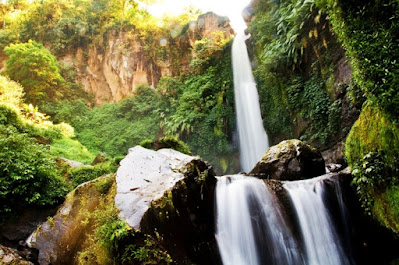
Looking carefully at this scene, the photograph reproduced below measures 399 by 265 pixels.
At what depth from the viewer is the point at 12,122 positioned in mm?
11430

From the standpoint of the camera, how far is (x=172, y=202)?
5020mm

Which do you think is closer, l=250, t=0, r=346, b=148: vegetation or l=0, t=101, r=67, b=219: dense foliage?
l=0, t=101, r=67, b=219: dense foliage

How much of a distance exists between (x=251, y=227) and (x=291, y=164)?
297 centimetres

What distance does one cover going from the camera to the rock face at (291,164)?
8.03m

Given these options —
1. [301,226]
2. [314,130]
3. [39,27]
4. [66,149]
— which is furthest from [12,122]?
[39,27]

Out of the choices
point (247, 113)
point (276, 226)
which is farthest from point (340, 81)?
point (276, 226)

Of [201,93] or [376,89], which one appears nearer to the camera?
[376,89]

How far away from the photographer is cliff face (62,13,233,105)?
21.7 m

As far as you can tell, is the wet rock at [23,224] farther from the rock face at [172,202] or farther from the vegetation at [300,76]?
the vegetation at [300,76]

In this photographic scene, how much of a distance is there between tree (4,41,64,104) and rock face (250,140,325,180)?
58.2 feet

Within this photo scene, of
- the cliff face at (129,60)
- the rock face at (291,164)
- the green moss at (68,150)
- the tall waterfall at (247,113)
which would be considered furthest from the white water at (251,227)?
the cliff face at (129,60)

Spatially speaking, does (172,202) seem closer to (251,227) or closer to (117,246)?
(117,246)

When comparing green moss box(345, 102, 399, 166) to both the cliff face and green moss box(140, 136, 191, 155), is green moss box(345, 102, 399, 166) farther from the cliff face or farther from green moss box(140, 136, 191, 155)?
the cliff face

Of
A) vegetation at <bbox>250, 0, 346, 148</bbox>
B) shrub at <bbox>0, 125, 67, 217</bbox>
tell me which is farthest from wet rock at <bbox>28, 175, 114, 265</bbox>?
vegetation at <bbox>250, 0, 346, 148</bbox>
